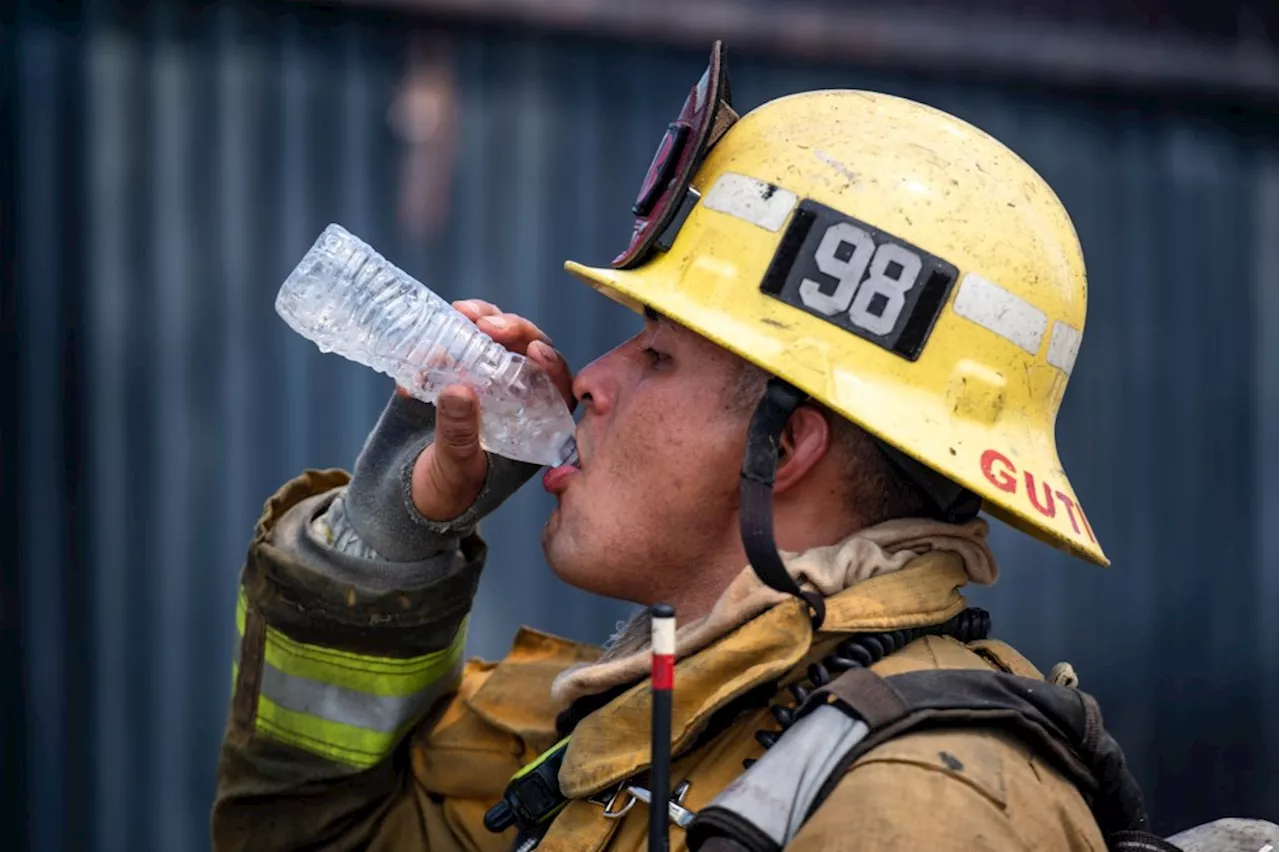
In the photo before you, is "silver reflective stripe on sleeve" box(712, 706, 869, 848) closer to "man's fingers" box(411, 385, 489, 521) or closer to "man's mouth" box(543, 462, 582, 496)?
"man's mouth" box(543, 462, 582, 496)

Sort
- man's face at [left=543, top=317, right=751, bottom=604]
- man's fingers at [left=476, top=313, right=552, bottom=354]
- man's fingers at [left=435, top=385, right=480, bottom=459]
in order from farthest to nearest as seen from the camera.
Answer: man's fingers at [left=476, top=313, right=552, bottom=354]
man's fingers at [left=435, top=385, right=480, bottom=459]
man's face at [left=543, top=317, right=751, bottom=604]

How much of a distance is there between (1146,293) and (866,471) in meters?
3.28

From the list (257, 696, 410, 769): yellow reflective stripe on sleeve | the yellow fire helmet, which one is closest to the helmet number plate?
the yellow fire helmet

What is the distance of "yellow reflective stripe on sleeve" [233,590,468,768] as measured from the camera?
2.73 metres

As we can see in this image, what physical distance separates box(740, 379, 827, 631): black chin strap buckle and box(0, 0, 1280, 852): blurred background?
2425 mm

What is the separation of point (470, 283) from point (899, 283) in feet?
8.20

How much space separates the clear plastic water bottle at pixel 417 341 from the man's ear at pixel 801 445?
450mm

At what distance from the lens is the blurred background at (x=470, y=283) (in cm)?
416

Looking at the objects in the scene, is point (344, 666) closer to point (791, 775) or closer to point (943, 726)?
point (791, 775)

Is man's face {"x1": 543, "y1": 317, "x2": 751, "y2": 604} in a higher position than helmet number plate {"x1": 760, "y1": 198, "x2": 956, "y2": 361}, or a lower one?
lower

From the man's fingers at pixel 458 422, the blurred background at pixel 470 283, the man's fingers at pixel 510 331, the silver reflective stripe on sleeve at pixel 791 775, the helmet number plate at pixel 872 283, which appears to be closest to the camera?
the silver reflective stripe on sleeve at pixel 791 775

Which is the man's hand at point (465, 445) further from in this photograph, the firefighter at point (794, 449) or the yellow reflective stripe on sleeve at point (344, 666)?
the yellow reflective stripe on sleeve at point (344, 666)

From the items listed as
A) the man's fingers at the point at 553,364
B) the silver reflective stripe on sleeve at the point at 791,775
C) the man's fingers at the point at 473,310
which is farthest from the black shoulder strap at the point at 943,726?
the man's fingers at the point at 473,310

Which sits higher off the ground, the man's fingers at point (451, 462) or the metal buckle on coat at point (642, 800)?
the man's fingers at point (451, 462)
